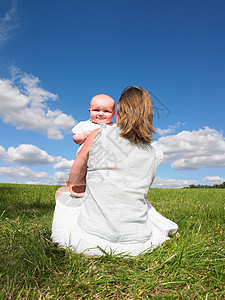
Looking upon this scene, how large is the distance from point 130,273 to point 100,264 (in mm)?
300

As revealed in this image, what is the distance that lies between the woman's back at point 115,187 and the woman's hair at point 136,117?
Result: 7 cm

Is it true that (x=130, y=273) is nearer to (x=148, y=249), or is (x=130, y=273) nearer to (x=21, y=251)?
(x=148, y=249)

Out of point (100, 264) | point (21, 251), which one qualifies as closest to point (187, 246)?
point (100, 264)

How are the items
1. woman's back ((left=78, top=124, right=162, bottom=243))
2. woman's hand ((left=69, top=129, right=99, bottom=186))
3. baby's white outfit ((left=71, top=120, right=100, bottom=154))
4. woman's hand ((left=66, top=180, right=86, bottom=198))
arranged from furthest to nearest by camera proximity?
baby's white outfit ((left=71, top=120, right=100, bottom=154))
woman's hand ((left=66, top=180, right=86, bottom=198))
woman's hand ((left=69, top=129, right=99, bottom=186))
woman's back ((left=78, top=124, right=162, bottom=243))

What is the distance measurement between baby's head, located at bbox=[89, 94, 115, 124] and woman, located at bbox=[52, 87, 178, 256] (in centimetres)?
119

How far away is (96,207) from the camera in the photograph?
2344 mm

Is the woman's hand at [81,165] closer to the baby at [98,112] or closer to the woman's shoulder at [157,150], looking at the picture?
the woman's shoulder at [157,150]

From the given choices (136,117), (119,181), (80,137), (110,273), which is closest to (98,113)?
(80,137)

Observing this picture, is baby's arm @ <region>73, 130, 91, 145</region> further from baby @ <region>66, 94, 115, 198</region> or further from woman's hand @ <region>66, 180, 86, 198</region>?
woman's hand @ <region>66, 180, 86, 198</region>

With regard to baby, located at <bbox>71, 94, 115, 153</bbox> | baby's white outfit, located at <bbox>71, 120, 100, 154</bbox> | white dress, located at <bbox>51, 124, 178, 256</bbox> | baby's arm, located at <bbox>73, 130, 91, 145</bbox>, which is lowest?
white dress, located at <bbox>51, 124, 178, 256</bbox>

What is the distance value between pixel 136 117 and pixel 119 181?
60cm

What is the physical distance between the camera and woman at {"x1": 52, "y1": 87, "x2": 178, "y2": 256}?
7.59 feet

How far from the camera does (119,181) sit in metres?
2.32

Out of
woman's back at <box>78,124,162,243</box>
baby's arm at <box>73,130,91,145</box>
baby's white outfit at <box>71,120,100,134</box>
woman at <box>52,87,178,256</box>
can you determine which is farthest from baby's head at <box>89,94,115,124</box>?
woman's back at <box>78,124,162,243</box>
